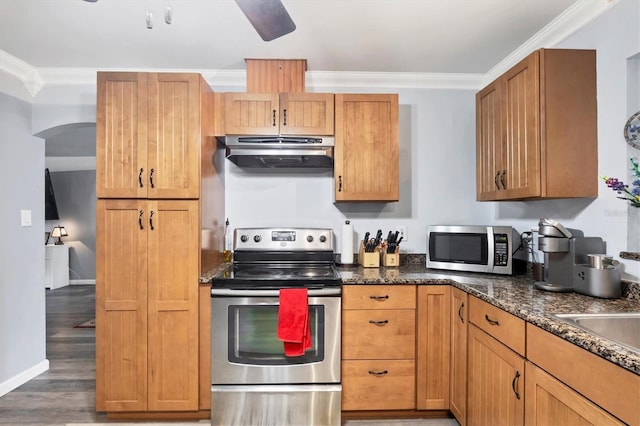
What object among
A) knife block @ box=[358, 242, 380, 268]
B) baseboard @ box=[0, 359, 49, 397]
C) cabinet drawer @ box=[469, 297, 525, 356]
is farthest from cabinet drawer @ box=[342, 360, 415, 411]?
baseboard @ box=[0, 359, 49, 397]

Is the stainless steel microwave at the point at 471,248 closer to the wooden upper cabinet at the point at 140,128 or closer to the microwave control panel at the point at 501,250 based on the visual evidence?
the microwave control panel at the point at 501,250

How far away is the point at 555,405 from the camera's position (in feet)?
3.86

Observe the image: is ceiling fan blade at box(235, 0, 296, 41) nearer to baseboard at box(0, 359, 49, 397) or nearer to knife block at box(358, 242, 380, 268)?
knife block at box(358, 242, 380, 268)

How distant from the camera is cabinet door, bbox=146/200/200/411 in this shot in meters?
2.07

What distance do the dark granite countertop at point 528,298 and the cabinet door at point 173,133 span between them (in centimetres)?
62

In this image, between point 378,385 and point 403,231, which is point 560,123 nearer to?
point 403,231

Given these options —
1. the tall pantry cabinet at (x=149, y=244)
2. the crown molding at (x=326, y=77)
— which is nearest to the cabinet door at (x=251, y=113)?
the tall pantry cabinet at (x=149, y=244)

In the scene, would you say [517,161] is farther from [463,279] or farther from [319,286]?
[319,286]

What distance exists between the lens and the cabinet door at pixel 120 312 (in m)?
2.07

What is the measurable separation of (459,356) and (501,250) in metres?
0.74

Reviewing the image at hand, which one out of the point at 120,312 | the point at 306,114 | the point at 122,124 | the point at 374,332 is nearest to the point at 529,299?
the point at 374,332

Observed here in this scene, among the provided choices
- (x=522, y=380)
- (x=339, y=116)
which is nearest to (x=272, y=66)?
(x=339, y=116)

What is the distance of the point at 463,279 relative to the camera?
209cm

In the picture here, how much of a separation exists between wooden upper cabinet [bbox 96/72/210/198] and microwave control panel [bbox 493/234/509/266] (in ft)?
6.60
